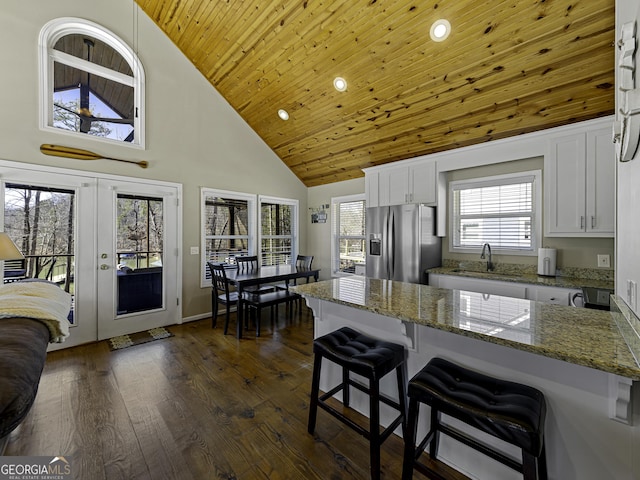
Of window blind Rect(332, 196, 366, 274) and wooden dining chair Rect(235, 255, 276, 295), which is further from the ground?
window blind Rect(332, 196, 366, 274)

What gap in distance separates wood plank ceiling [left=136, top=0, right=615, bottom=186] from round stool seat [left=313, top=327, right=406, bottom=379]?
2793mm

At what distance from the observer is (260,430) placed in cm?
195

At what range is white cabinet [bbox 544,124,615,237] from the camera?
2.73 meters

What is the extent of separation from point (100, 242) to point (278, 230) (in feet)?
9.65

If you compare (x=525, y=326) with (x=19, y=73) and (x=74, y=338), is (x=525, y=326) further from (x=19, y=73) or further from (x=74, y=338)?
(x=19, y=73)

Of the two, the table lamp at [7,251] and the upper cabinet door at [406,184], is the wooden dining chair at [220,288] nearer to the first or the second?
the table lamp at [7,251]

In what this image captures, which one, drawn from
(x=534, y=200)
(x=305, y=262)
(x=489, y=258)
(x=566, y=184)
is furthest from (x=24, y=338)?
(x=534, y=200)

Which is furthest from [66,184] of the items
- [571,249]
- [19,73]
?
[571,249]

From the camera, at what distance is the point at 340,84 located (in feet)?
11.5

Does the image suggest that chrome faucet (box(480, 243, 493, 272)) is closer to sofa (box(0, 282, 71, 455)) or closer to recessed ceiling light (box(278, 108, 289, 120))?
recessed ceiling light (box(278, 108, 289, 120))

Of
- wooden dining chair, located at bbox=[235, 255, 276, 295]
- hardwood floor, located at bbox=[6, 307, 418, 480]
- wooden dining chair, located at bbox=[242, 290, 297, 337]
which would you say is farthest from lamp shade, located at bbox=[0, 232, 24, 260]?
wooden dining chair, located at bbox=[235, 255, 276, 295]

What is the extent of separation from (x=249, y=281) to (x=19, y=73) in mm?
3371

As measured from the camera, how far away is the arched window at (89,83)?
10.7 feet

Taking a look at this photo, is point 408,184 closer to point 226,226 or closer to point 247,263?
point 247,263
